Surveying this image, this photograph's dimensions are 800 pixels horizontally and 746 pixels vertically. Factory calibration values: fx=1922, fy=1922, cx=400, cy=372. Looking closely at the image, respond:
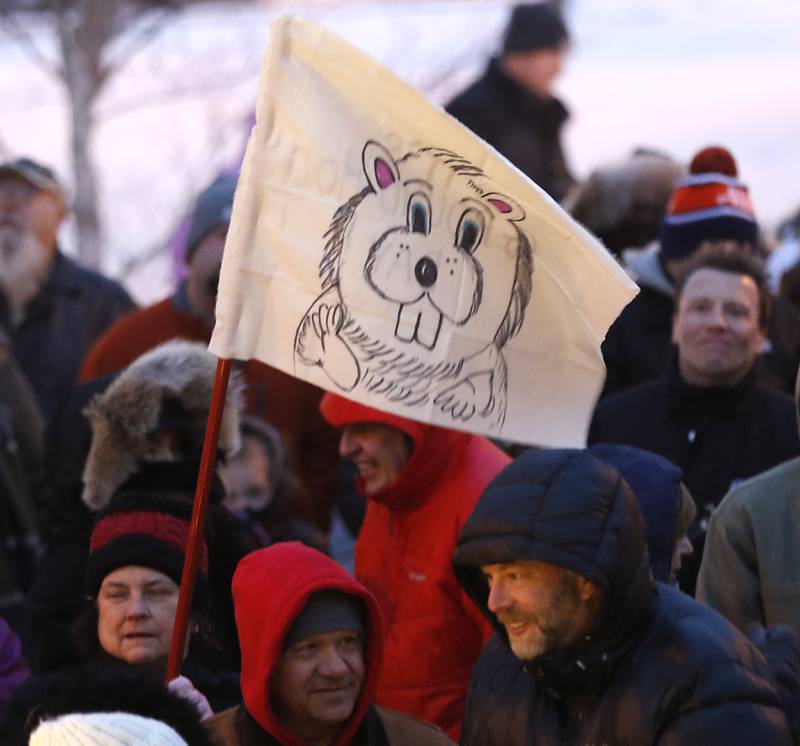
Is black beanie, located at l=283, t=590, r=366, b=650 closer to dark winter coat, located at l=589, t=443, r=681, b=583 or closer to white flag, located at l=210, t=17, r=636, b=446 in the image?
white flag, located at l=210, t=17, r=636, b=446

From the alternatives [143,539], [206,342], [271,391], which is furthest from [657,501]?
[206,342]

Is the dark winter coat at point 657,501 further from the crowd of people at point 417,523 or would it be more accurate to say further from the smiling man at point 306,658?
the smiling man at point 306,658

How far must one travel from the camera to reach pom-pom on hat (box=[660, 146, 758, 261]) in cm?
695

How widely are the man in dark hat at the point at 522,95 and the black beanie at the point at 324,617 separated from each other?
429cm

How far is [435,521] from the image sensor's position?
17.5 feet

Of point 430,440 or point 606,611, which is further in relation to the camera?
point 430,440

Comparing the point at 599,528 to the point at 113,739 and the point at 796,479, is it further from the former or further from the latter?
the point at 796,479

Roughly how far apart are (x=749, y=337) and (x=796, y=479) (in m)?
1.28

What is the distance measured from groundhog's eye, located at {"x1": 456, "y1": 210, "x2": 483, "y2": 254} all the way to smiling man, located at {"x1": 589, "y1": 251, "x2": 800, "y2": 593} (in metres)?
1.59

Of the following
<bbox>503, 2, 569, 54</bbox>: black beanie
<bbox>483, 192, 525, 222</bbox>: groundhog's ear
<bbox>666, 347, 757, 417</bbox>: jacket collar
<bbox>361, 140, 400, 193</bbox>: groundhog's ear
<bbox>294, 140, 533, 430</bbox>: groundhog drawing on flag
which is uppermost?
<bbox>503, 2, 569, 54</bbox>: black beanie

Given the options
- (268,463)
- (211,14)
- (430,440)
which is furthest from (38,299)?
(211,14)

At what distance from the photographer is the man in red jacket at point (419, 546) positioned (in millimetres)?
5156

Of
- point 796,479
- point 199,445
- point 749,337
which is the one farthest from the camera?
point 749,337

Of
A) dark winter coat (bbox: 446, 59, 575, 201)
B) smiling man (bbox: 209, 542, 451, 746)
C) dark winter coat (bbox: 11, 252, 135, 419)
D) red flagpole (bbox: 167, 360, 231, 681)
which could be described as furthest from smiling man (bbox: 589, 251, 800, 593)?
dark winter coat (bbox: 11, 252, 135, 419)
